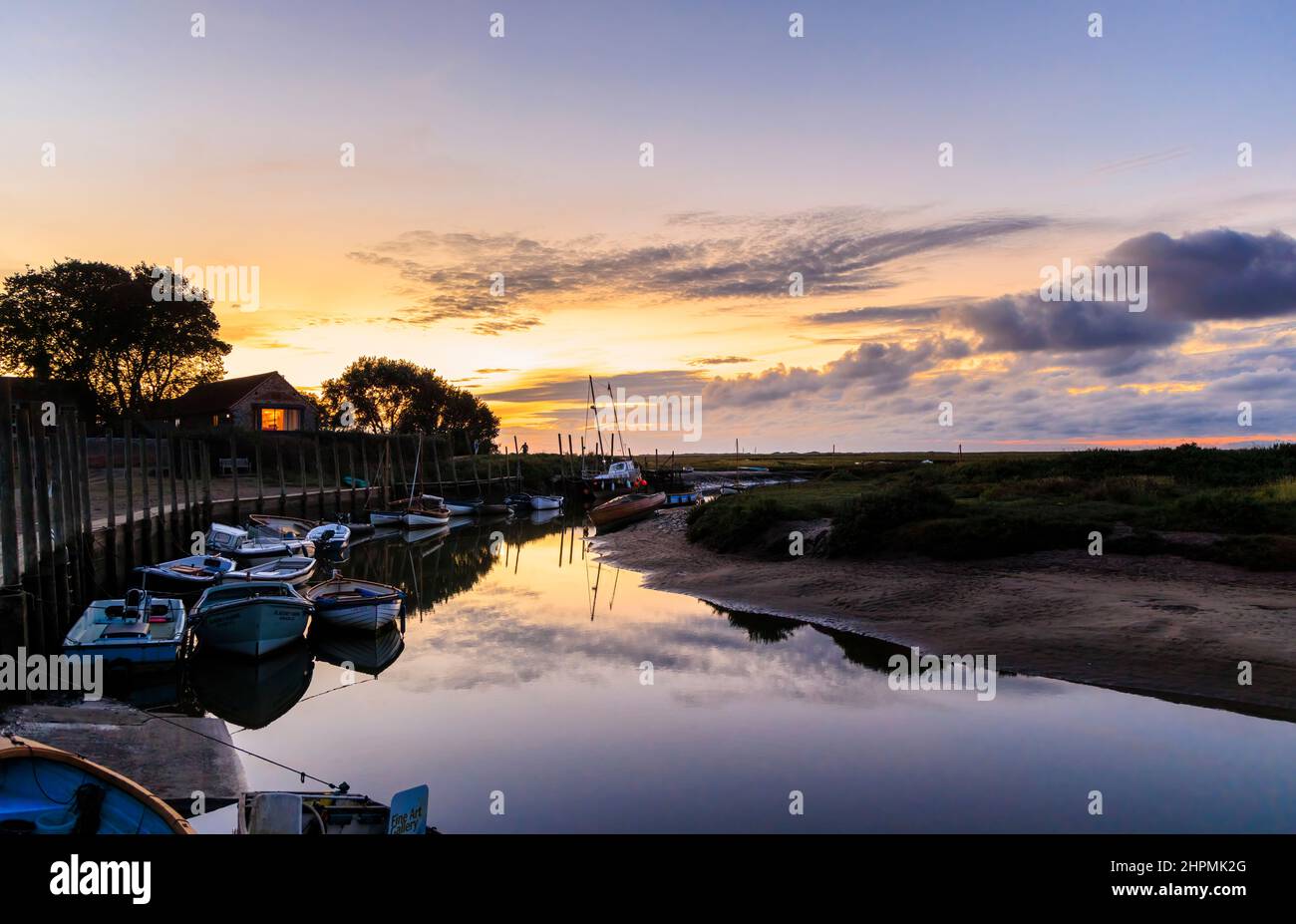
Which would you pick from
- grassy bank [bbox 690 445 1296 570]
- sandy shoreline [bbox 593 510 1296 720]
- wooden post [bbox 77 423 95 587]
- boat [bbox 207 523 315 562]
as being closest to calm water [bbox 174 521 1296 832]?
sandy shoreline [bbox 593 510 1296 720]

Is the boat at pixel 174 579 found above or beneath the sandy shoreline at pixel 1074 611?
above

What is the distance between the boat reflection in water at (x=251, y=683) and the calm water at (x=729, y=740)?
0.08 meters

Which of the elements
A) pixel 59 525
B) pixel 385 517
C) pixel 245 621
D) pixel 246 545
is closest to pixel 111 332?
pixel 385 517

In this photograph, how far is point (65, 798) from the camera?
667 centimetres

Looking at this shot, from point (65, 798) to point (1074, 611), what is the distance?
62.1 ft

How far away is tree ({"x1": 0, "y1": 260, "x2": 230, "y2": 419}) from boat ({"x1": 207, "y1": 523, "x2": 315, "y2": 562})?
28.0 meters

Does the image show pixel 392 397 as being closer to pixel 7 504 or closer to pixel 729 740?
pixel 7 504

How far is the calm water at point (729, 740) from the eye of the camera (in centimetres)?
1052

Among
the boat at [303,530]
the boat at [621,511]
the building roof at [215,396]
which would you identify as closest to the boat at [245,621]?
the boat at [303,530]

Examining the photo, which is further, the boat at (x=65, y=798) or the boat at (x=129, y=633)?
the boat at (x=129, y=633)

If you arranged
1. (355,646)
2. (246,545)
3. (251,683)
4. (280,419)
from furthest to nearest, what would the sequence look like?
(280,419), (246,545), (355,646), (251,683)

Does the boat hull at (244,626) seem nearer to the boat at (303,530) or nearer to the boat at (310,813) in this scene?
the boat at (310,813)

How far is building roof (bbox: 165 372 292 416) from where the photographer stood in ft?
203
